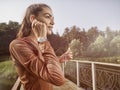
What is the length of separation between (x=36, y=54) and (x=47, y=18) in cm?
45

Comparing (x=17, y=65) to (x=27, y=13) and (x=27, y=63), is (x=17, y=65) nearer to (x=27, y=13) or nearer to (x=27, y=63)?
(x=27, y=63)

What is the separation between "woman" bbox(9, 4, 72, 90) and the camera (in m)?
2.54

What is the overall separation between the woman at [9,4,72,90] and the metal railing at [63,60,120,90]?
8.3 inches

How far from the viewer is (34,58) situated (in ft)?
8.37

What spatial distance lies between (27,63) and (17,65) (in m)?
0.17

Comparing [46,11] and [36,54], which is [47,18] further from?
[36,54]

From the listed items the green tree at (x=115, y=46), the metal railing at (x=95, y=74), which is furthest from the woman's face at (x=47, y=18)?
the green tree at (x=115, y=46)

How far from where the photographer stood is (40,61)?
8.31 feet

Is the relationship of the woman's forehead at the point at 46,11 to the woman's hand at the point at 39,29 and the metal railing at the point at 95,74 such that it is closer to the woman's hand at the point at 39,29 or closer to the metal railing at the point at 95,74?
the woman's hand at the point at 39,29

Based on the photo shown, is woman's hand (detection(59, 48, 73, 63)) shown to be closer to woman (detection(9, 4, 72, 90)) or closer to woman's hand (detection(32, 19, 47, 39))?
woman (detection(9, 4, 72, 90))

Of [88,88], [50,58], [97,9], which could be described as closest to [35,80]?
[50,58]

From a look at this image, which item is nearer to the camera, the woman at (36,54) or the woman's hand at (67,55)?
the woman at (36,54)

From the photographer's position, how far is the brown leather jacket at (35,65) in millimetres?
2521

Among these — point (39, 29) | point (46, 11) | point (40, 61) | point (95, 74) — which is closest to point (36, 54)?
point (40, 61)
